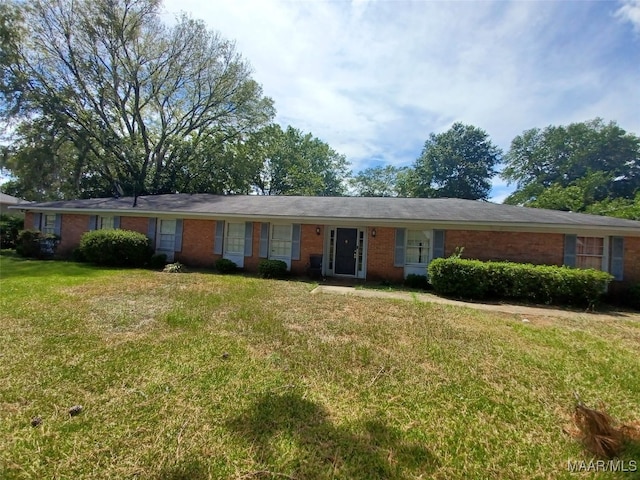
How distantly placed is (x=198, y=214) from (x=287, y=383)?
1010cm

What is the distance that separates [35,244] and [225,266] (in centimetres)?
918

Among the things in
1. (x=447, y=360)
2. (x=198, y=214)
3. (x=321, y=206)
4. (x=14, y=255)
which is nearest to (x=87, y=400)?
(x=447, y=360)

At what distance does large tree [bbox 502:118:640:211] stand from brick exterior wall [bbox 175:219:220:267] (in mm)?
26709

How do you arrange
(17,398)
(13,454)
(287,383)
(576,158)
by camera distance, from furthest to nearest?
(576,158) → (287,383) → (17,398) → (13,454)

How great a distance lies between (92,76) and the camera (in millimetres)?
19172

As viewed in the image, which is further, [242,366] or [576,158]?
[576,158]

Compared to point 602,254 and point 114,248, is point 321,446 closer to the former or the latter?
point 602,254

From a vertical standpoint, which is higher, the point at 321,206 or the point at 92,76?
the point at 92,76

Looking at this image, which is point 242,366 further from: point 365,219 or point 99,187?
point 99,187

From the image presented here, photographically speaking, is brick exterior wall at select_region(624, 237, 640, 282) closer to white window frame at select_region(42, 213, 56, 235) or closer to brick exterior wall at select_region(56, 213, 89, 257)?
brick exterior wall at select_region(56, 213, 89, 257)

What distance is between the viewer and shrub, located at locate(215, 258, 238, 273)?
11492mm

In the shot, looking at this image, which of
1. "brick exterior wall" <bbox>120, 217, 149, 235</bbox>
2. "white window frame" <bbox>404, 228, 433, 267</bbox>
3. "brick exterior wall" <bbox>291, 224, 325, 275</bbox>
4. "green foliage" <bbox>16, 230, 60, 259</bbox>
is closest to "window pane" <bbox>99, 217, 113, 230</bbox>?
"brick exterior wall" <bbox>120, 217, 149, 235</bbox>

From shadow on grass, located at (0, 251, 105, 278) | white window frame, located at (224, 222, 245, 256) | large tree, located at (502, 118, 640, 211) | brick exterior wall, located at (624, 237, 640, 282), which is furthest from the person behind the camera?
large tree, located at (502, 118, 640, 211)

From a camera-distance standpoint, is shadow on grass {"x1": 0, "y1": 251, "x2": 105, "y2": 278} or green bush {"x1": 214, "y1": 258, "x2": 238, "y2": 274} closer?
shadow on grass {"x1": 0, "y1": 251, "x2": 105, "y2": 278}
